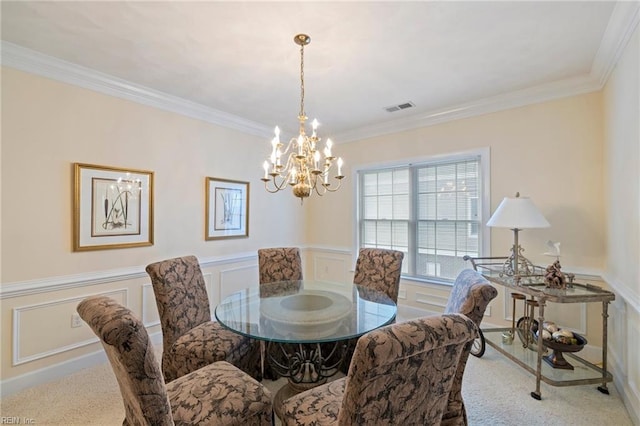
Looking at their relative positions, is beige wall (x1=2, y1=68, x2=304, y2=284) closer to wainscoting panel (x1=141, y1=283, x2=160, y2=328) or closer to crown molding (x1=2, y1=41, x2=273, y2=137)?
crown molding (x1=2, y1=41, x2=273, y2=137)

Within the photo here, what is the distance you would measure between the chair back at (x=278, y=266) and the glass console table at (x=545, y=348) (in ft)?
6.60

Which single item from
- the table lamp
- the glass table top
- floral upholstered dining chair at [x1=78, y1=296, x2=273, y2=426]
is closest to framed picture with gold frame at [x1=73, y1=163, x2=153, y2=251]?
the glass table top

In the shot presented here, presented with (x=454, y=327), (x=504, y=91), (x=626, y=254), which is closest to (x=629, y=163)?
(x=626, y=254)

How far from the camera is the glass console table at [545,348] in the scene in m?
2.34

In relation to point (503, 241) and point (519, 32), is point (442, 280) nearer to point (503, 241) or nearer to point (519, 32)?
point (503, 241)

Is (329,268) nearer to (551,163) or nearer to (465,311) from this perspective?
(551,163)

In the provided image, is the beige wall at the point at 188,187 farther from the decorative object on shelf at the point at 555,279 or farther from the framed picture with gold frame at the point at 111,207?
the decorative object on shelf at the point at 555,279

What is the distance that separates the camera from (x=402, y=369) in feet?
3.55

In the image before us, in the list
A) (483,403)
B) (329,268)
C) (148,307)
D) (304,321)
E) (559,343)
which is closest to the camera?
(304,321)

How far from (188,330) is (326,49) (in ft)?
8.22

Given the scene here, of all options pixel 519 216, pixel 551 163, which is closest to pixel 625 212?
pixel 519 216

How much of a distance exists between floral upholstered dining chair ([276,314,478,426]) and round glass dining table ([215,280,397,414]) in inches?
24.2

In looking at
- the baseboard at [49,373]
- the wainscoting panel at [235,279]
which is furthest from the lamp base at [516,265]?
the baseboard at [49,373]

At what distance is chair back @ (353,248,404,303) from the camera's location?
3020 millimetres
